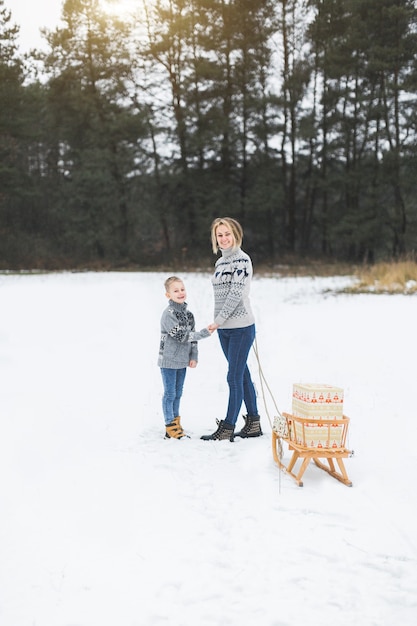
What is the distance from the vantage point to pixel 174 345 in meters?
5.30

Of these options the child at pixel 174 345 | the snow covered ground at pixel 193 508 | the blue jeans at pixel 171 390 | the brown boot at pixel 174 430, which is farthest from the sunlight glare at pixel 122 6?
the brown boot at pixel 174 430

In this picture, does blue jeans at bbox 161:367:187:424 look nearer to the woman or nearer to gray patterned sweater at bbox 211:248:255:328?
the woman

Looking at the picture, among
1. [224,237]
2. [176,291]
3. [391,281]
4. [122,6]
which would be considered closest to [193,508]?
[176,291]

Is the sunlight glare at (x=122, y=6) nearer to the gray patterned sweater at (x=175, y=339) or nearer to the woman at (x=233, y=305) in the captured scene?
the woman at (x=233, y=305)

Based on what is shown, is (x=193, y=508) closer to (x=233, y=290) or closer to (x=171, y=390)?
(x=171, y=390)

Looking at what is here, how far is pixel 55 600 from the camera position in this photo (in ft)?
9.48

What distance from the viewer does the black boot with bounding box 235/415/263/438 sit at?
545 cm

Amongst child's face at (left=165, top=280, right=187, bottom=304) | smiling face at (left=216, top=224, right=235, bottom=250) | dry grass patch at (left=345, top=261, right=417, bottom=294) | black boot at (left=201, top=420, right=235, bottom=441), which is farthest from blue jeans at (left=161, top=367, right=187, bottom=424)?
dry grass patch at (left=345, top=261, right=417, bottom=294)

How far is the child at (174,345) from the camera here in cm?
527

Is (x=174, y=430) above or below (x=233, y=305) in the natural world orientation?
below

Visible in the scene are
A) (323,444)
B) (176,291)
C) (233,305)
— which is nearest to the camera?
(323,444)

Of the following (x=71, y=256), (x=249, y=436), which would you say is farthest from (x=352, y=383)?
(x=71, y=256)

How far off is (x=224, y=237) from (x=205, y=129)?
25487 mm

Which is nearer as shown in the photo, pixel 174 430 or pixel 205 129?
pixel 174 430
